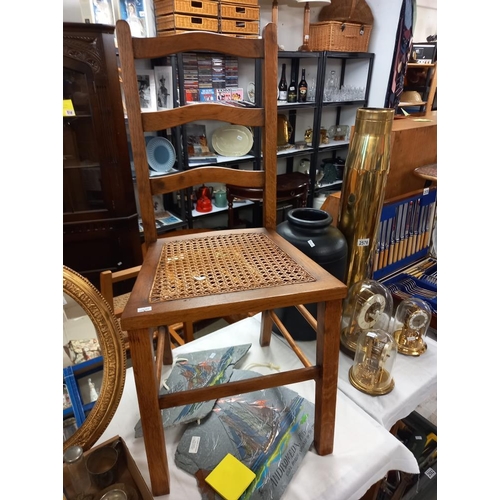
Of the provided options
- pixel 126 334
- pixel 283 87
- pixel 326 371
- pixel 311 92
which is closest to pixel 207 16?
pixel 283 87

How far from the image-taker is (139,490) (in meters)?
0.61

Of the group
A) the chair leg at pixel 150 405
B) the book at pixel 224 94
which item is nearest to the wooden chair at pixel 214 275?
the chair leg at pixel 150 405

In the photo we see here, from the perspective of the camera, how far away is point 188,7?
5.99ft

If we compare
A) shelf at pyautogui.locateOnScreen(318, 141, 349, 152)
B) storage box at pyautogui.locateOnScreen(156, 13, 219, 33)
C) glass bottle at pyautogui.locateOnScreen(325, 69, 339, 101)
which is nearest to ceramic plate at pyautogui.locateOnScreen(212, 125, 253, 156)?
storage box at pyautogui.locateOnScreen(156, 13, 219, 33)

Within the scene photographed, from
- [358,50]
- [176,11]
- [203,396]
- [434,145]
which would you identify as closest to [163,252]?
[203,396]

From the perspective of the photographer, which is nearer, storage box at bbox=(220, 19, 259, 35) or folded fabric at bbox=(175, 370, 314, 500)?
folded fabric at bbox=(175, 370, 314, 500)

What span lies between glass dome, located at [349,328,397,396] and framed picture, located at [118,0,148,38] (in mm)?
1907

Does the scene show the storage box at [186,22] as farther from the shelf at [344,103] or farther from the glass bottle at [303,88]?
the shelf at [344,103]

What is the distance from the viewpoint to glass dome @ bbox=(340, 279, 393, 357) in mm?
1029

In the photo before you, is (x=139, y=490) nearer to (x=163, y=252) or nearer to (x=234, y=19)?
(x=163, y=252)

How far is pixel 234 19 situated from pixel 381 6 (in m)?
1.53

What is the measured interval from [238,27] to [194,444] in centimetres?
219

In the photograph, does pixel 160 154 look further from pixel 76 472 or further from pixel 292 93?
pixel 76 472

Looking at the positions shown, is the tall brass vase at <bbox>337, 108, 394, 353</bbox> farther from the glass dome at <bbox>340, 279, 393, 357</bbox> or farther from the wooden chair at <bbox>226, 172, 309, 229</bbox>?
the wooden chair at <bbox>226, 172, 309, 229</bbox>
